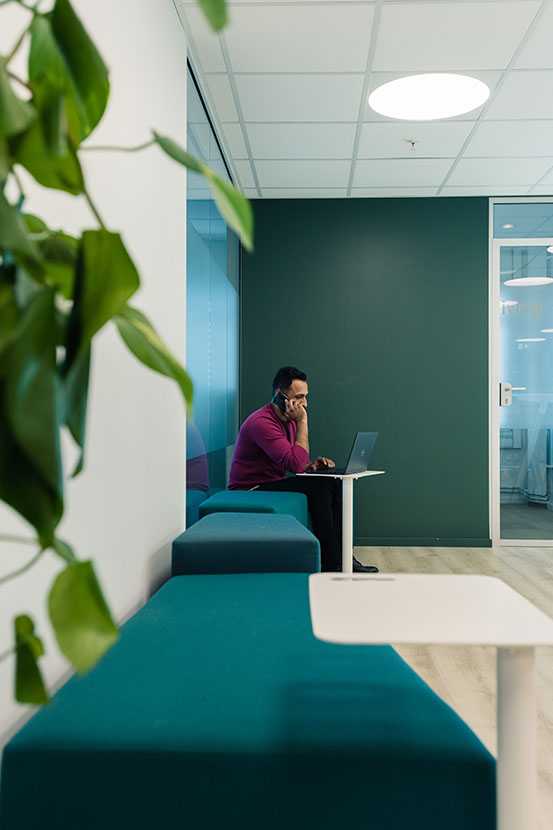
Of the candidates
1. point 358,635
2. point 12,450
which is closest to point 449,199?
point 358,635

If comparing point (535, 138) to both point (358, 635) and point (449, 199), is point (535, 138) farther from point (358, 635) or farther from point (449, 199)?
point (358, 635)

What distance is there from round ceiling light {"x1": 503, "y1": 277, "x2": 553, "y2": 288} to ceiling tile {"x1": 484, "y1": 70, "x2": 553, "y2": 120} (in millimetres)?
1785

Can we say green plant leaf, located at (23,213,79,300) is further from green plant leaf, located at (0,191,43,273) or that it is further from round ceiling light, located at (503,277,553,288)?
round ceiling light, located at (503,277,553,288)

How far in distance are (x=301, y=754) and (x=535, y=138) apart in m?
4.15

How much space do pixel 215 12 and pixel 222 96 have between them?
3.59 metres

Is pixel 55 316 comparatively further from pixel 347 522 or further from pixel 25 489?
pixel 347 522

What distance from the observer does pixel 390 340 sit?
564 centimetres

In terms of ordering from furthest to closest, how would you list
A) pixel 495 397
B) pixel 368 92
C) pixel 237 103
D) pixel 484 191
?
pixel 495 397, pixel 484 191, pixel 237 103, pixel 368 92

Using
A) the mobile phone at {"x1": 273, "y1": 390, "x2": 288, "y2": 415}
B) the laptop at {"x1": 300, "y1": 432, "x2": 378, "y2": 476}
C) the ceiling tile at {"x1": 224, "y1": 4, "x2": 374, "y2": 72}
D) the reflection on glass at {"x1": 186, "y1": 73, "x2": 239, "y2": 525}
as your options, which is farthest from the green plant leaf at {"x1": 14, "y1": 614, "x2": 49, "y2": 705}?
the mobile phone at {"x1": 273, "y1": 390, "x2": 288, "y2": 415}

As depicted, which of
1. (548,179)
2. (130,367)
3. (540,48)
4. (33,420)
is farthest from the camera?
(548,179)

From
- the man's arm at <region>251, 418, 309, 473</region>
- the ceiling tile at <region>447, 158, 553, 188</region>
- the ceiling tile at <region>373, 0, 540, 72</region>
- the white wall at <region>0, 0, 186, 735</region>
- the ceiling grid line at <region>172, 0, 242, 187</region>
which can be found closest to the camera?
the white wall at <region>0, 0, 186, 735</region>

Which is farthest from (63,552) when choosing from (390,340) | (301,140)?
(390,340)

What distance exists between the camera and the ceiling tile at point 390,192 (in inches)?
213

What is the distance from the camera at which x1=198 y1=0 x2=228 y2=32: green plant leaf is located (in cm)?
52
